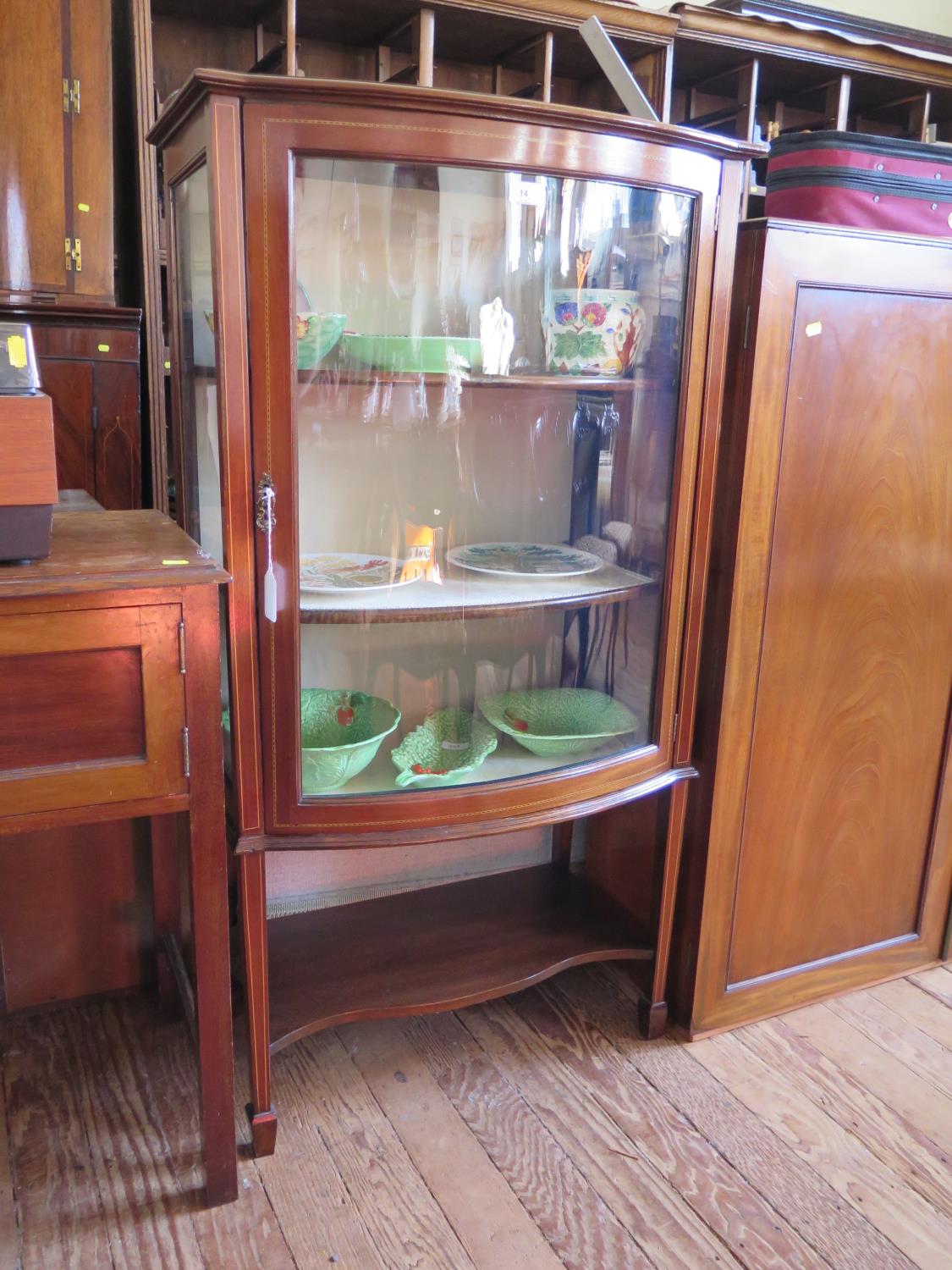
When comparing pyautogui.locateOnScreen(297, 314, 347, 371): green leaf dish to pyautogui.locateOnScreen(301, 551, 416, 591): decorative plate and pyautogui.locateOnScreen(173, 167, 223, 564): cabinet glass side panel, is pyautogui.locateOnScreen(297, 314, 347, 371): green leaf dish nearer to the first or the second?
pyautogui.locateOnScreen(173, 167, 223, 564): cabinet glass side panel

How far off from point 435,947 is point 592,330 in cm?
104

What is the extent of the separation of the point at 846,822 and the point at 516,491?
85 centimetres

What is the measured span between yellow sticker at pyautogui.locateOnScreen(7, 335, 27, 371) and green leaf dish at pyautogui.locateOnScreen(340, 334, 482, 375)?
1.32ft

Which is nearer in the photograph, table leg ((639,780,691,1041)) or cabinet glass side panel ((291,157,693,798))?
cabinet glass side panel ((291,157,693,798))

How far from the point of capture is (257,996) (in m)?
1.41

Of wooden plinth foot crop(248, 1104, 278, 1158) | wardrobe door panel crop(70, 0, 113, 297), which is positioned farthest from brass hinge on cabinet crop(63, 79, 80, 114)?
wooden plinth foot crop(248, 1104, 278, 1158)

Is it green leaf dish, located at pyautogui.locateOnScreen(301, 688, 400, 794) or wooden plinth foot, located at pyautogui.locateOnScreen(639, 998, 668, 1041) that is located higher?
green leaf dish, located at pyautogui.locateOnScreen(301, 688, 400, 794)

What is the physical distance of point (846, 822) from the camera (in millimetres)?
1763

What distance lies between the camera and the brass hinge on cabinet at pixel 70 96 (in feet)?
5.84

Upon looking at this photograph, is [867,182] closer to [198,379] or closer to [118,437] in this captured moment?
[198,379]

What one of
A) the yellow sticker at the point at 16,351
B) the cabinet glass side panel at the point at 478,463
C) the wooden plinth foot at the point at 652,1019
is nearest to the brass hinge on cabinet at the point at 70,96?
the cabinet glass side panel at the point at 478,463

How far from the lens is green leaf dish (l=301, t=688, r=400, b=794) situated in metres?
1.37

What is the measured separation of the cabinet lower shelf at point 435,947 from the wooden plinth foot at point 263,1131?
0.32 feet

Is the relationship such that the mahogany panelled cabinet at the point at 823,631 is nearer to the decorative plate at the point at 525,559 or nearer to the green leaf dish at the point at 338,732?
the decorative plate at the point at 525,559
